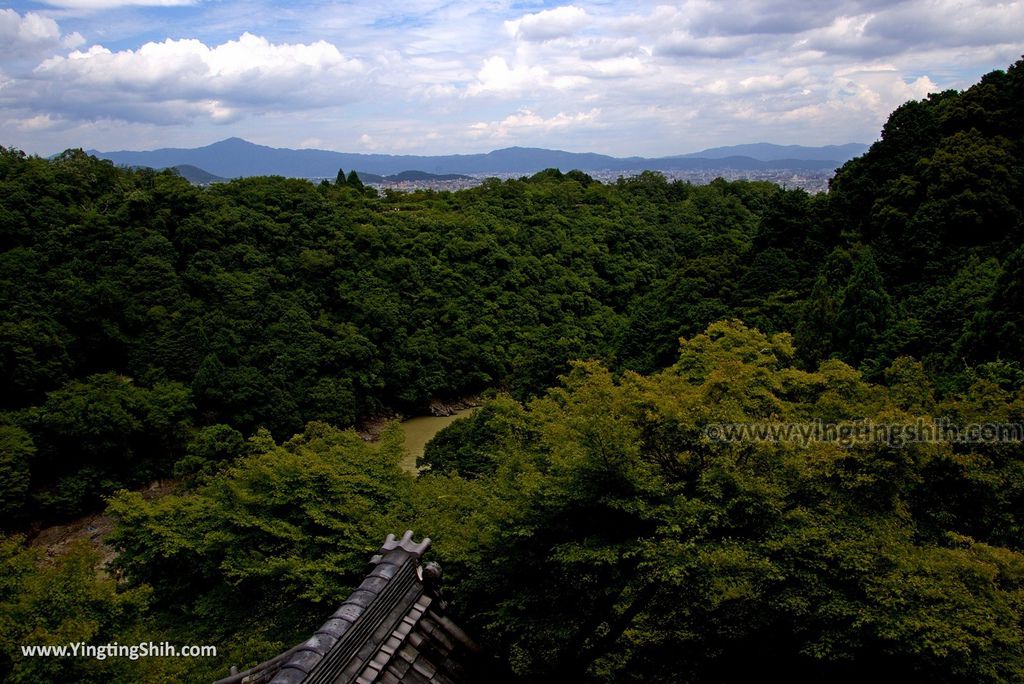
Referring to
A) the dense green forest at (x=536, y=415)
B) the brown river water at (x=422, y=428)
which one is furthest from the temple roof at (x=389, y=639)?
the brown river water at (x=422, y=428)

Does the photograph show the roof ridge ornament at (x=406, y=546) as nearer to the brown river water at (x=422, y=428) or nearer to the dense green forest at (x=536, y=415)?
the dense green forest at (x=536, y=415)

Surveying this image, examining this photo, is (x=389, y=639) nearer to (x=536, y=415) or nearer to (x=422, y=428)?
(x=536, y=415)

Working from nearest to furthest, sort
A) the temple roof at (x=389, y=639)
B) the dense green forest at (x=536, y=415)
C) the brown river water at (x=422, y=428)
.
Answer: the temple roof at (x=389, y=639), the dense green forest at (x=536, y=415), the brown river water at (x=422, y=428)

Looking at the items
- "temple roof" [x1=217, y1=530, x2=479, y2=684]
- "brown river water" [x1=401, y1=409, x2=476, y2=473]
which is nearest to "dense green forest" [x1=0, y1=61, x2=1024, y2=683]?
"brown river water" [x1=401, y1=409, x2=476, y2=473]

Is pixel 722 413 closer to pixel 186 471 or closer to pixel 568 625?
pixel 568 625

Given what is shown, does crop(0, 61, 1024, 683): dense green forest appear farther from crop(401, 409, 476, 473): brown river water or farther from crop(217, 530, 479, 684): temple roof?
crop(217, 530, 479, 684): temple roof

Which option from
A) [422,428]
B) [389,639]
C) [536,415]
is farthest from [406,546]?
[422,428]
